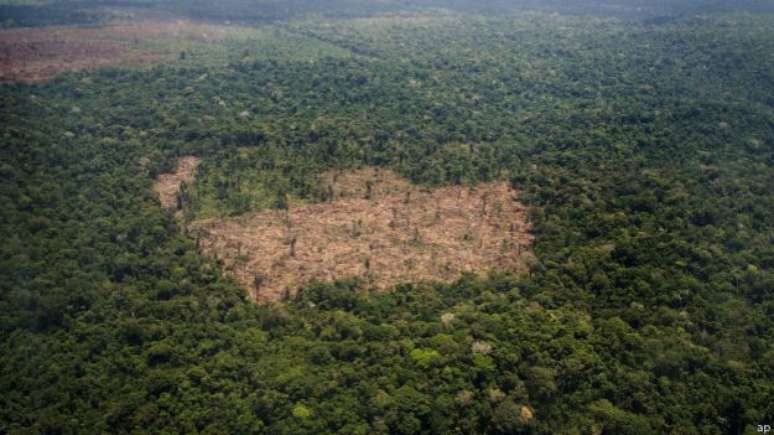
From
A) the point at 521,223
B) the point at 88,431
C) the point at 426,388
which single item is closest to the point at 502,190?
the point at 521,223

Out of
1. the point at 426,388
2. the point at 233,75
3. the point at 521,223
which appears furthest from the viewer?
the point at 233,75

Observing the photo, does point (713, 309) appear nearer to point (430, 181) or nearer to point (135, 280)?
point (430, 181)

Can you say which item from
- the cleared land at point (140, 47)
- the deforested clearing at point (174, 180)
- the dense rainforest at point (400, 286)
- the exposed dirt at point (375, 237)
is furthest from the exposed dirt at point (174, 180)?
the cleared land at point (140, 47)

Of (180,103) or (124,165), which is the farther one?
(180,103)

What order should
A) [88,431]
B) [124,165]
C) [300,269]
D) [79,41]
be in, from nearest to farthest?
1. [88,431]
2. [300,269]
3. [124,165]
4. [79,41]

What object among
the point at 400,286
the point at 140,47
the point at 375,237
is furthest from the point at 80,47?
the point at 400,286

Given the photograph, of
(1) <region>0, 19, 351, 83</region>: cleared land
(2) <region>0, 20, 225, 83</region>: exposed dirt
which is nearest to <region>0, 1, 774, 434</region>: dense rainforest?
(2) <region>0, 20, 225, 83</region>: exposed dirt

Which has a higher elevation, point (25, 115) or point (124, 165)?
point (25, 115)
